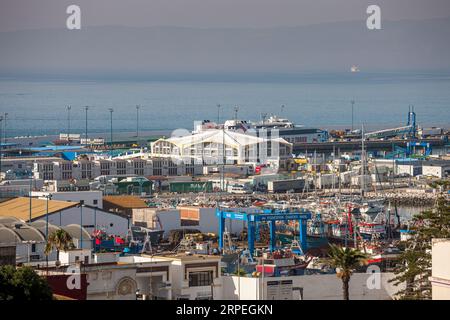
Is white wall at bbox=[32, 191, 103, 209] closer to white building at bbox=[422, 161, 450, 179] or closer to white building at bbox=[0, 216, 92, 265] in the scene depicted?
white building at bbox=[0, 216, 92, 265]

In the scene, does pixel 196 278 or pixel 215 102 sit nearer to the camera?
pixel 196 278

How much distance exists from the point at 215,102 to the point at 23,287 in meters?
85.2

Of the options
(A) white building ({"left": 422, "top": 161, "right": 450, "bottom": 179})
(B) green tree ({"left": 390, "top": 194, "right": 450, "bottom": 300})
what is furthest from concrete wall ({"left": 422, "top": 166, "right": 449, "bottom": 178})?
(B) green tree ({"left": 390, "top": 194, "right": 450, "bottom": 300})

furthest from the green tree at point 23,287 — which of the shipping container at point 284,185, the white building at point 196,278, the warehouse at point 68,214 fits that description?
the shipping container at point 284,185

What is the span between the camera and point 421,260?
11250mm

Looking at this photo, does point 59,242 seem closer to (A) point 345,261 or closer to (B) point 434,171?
(A) point 345,261

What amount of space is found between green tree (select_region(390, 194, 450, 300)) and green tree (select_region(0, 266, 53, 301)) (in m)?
2.86

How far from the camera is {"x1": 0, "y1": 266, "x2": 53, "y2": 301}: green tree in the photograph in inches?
349

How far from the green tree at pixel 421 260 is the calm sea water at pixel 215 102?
45.9 metres

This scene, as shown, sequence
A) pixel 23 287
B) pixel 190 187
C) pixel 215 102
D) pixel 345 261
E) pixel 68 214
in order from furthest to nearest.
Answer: pixel 215 102 → pixel 190 187 → pixel 68 214 → pixel 345 261 → pixel 23 287

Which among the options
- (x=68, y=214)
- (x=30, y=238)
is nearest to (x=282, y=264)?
(x=30, y=238)

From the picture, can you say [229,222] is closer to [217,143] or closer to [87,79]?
[217,143]

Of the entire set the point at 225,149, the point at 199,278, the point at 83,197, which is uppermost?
the point at 225,149

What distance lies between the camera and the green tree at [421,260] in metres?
10.7
